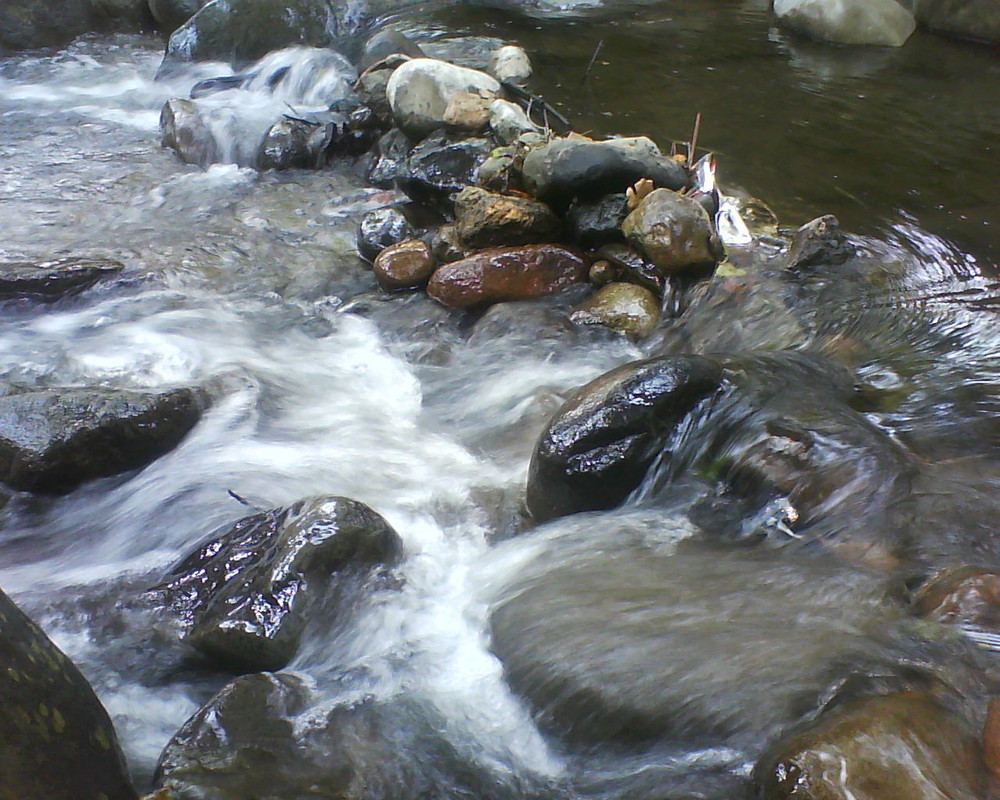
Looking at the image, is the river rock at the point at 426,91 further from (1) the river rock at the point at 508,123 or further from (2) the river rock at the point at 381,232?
(2) the river rock at the point at 381,232

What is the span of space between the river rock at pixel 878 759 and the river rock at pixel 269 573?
1.66 m

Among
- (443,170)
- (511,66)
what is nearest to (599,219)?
(443,170)

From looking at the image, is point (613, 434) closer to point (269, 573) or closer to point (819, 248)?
point (269, 573)

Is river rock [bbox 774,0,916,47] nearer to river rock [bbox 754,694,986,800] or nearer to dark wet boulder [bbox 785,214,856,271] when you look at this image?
dark wet boulder [bbox 785,214,856,271]

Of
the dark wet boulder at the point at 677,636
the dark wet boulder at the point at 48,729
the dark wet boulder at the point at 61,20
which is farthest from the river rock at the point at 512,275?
the dark wet boulder at the point at 61,20

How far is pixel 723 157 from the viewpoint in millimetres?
6355

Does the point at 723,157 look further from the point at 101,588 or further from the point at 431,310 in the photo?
the point at 101,588

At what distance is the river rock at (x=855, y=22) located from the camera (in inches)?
395

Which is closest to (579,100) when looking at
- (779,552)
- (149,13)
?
(779,552)

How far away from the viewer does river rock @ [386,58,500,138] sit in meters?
6.92

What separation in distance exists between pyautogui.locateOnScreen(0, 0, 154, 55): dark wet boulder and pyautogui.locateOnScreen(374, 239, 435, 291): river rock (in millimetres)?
9268

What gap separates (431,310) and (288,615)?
2857 mm

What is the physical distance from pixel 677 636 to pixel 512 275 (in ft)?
9.93

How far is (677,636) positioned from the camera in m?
2.70
